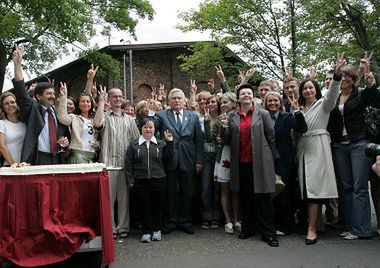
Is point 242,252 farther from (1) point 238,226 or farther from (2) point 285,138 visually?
(2) point 285,138

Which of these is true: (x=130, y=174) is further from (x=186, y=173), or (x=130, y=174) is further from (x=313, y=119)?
(x=313, y=119)

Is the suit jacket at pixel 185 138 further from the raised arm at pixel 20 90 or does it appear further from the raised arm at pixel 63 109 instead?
the raised arm at pixel 20 90

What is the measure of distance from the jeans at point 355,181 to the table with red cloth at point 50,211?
330 cm

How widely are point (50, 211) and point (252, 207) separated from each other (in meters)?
2.77

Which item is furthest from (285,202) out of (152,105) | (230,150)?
(152,105)

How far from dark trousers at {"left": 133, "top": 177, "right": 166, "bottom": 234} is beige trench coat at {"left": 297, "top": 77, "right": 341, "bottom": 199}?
199 cm

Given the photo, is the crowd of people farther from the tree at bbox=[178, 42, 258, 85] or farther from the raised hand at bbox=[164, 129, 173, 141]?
the tree at bbox=[178, 42, 258, 85]

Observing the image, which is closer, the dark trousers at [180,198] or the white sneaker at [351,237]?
the white sneaker at [351,237]

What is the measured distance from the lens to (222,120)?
18.3ft

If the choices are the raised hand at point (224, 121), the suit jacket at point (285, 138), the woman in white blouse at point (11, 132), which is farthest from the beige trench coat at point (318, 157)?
the woman in white blouse at point (11, 132)

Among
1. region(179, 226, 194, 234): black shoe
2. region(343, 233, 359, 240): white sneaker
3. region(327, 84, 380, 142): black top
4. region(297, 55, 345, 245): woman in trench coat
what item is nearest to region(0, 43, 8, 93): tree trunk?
region(179, 226, 194, 234): black shoe

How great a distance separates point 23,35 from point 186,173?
49.3ft

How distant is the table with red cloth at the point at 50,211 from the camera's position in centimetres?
390

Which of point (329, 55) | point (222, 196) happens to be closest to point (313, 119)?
point (222, 196)
